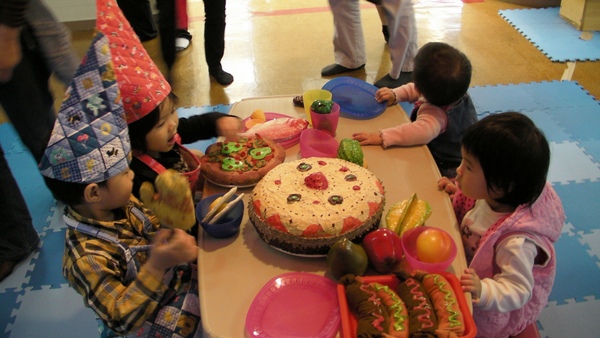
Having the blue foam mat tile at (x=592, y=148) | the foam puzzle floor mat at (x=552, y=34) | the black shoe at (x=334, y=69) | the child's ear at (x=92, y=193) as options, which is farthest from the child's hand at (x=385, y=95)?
the foam puzzle floor mat at (x=552, y=34)

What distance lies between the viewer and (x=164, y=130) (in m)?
1.36

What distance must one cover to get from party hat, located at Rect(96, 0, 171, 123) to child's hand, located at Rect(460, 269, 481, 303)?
2.99ft

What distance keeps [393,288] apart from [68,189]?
772 mm

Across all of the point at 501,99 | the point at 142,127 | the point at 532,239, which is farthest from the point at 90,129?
the point at 501,99

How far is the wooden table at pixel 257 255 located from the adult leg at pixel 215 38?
5.95 feet

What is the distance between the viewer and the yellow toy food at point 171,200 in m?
1.07

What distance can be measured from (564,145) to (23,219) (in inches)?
104

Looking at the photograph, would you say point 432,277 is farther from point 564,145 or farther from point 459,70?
point 564,145

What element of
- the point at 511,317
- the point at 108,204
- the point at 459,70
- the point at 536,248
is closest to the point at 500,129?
the point at 536,248

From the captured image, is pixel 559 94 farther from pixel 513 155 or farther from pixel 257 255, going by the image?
pixel 257 255

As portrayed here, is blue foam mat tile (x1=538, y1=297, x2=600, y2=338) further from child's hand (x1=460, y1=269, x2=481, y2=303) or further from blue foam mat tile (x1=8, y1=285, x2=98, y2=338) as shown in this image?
blue foam mat tile (x1=8, y1=285, x2=98, y2=338)

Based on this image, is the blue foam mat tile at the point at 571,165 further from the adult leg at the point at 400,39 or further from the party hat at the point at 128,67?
the party hat at the point at 128,67

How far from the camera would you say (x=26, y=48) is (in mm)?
1691

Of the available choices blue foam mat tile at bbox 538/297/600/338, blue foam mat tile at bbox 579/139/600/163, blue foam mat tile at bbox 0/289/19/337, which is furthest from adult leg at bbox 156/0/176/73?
blue foam mat tile at bbox 579/139/600/163
